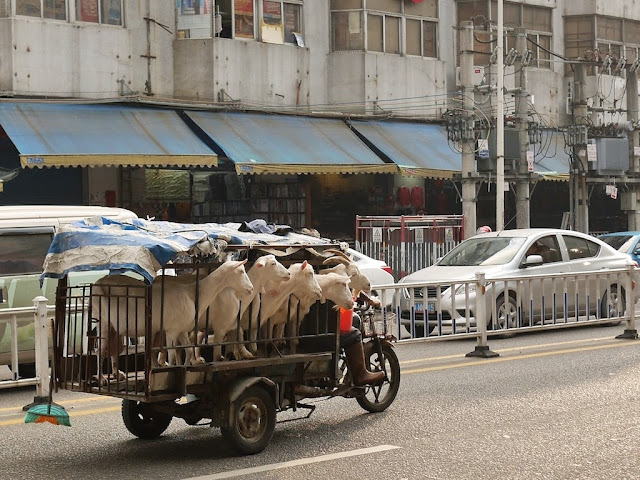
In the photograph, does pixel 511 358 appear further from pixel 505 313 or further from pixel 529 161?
pixel 529 161

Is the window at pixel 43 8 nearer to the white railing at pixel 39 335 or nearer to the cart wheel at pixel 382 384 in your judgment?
the white railing at pixel 39 335

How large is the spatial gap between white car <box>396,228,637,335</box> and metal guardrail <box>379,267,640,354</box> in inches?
0.6

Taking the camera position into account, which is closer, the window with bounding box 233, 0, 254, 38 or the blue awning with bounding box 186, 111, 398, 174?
the blue awning with bounding box 186, 111, 398, 174

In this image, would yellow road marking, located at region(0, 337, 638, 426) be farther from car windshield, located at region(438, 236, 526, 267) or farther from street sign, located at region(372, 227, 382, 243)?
street sign, located at region(372, 227, 382, 243)

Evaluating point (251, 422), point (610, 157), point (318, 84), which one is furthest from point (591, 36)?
point (251, 422)

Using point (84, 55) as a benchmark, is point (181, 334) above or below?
below

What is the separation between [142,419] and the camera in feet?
30.1

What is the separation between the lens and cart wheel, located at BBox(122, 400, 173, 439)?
9094 mm

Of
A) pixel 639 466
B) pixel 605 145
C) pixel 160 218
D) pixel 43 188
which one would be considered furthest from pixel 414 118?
pixel 639 466

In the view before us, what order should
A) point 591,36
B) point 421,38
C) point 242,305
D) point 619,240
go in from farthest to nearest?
1. point 591,36
2. point 421,38
3. point 619,240
4. point 242,305

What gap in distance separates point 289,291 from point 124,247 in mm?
1580

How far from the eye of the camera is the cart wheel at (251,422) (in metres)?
8.32

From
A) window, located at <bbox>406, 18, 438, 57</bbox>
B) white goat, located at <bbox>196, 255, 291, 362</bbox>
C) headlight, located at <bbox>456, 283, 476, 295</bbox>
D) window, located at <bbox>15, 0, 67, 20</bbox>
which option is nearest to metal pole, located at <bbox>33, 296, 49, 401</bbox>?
white goat, located at <bbox>196, 255, 291, 362</bbox>

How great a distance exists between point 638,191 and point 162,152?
15.5 meters
